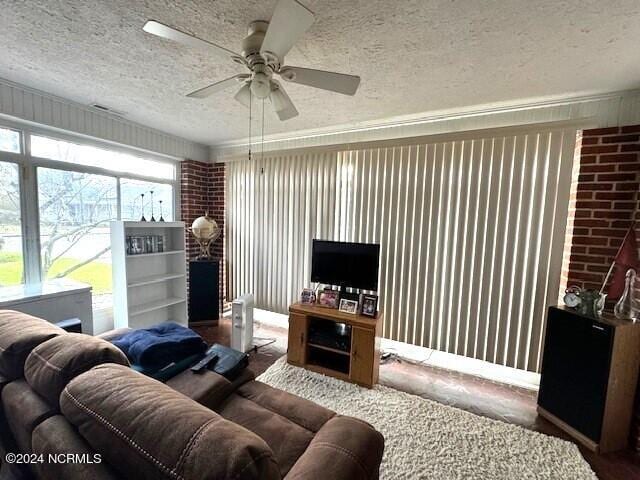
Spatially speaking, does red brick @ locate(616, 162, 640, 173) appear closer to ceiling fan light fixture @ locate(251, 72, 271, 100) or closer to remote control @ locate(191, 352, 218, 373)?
ceiling fan light fixture @ locate(251, 72, 271, 100)

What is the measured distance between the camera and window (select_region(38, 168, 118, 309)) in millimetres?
2732

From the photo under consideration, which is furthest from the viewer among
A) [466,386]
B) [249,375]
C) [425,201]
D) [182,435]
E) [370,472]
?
[425,201]

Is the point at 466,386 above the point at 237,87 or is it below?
below

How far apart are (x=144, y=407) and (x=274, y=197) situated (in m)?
2.95

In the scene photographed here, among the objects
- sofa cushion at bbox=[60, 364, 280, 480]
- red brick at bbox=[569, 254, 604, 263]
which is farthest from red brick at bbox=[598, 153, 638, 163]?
sofa cushion at bbox=[60, 364, 280, 480]

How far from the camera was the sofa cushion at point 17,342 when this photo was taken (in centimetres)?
113

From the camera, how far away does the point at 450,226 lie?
8.87 feet

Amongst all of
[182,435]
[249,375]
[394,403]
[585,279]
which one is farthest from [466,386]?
[182,435]

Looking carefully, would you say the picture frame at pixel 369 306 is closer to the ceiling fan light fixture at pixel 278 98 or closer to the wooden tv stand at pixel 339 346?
the wooden tv stand at pixel 339 346

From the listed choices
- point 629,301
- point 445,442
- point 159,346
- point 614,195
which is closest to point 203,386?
point 159,346

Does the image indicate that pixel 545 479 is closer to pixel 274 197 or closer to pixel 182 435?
pixel 182 435

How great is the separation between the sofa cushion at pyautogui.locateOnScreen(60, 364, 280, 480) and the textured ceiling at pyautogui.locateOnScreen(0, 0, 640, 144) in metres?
1.68

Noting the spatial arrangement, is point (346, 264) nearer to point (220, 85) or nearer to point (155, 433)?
point (220, 85)

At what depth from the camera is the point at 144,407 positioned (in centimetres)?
80
